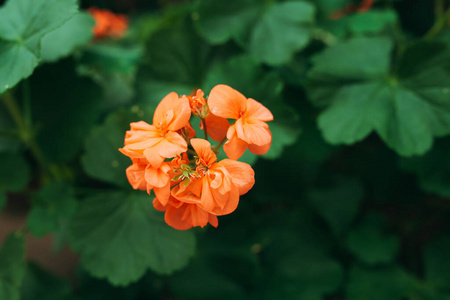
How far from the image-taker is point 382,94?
100cm

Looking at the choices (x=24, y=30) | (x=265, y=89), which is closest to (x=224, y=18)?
(x=265, y=89)

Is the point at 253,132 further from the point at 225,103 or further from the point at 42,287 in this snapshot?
the point at 42,287

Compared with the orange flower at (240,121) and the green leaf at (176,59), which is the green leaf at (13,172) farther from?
the orange flower at (240,121)

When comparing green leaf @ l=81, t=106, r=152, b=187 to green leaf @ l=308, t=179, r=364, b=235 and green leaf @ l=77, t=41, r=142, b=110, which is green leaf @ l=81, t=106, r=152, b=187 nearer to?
green leaf @ l=77, t=41, r=142, b=110

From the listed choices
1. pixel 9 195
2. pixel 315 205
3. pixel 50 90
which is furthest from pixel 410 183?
pixel 9 195

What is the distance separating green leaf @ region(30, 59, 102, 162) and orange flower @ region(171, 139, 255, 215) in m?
0.77

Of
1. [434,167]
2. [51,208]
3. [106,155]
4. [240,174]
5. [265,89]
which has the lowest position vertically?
[434,167]

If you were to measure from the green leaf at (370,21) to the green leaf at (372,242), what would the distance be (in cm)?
68

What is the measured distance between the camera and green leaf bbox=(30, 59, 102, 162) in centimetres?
120

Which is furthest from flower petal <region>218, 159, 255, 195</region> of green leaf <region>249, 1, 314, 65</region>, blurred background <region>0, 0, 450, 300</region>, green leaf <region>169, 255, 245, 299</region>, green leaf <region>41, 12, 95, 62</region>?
green leaf <region>169, 255, 245, 299</region>

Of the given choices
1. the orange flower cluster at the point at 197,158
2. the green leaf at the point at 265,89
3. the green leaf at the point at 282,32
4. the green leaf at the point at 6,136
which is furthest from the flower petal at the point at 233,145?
the green leaf at the point at 6,136

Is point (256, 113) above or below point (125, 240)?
above

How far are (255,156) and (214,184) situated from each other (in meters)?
0.28

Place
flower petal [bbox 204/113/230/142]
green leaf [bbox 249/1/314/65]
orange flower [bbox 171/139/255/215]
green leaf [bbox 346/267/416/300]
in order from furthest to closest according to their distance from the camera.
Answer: green leaf [bbox 346/267/416/300], green leaf [bbox 249/1/314/65], flower petal [bbox 204/113/230/142], orange flower [bbox 171/139/255/215]
